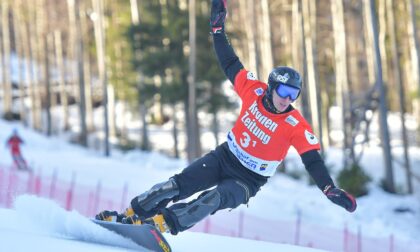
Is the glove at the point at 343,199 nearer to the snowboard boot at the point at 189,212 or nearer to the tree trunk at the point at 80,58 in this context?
the snowboard boot at the point at 189,212

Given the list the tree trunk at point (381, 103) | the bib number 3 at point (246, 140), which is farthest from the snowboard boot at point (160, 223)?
the tree trunk at point (381, 103)


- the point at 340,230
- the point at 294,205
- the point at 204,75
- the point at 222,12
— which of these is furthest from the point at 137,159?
the point at 222,12

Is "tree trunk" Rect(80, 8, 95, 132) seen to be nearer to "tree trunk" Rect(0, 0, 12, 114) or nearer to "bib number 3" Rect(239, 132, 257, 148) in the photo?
"tree trunk" Rect(0, 0, 12, 114)

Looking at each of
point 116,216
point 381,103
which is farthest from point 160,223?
point 381,103

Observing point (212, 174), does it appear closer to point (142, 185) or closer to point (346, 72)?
point (142, 185)

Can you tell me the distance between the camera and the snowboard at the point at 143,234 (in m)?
4.33

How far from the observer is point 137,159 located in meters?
25.0

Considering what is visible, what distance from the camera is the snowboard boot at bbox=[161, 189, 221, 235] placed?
443cm

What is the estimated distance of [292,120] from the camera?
14.9ft

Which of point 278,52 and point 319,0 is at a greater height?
point 319,0

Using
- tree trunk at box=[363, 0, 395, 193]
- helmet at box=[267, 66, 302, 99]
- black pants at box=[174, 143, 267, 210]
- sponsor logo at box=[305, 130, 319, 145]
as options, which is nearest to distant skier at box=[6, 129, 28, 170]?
tree trunk at box=[363, 0, 395, 193]

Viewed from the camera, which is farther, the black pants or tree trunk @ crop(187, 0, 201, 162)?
tree trunk @ crop(187, 0, 201, 162)

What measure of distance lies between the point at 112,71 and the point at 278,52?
11158 mm

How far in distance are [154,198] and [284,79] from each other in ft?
4.83
